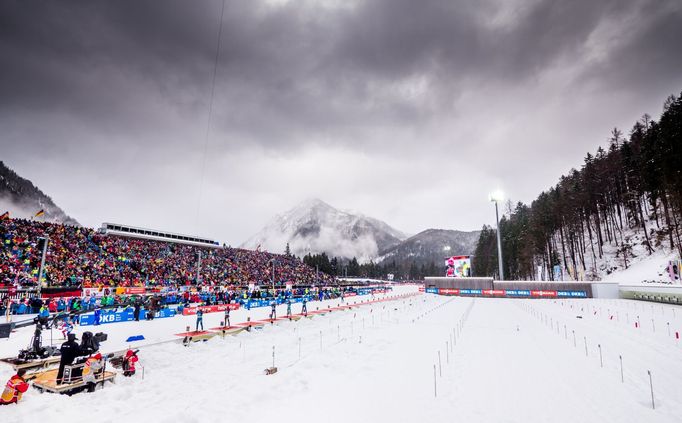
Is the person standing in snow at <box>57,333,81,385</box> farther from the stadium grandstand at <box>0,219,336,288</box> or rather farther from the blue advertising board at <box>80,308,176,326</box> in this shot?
the stadium grandstand at <box>0,219,336,288</box>

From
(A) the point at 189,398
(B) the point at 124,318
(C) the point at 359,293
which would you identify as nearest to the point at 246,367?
(A) the point at 189,398

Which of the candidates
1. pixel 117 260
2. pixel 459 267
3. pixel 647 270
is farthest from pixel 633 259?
pixel 117 260

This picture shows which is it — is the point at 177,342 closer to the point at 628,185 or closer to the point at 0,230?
the point at 0,230

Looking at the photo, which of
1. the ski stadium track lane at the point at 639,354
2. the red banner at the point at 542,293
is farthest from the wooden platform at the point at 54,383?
the red banner at the point at 542,293

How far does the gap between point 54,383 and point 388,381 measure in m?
11.6

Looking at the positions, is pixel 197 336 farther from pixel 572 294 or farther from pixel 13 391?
pixel 572 294

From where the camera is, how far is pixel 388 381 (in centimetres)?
1259

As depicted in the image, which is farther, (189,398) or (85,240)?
(85,240)

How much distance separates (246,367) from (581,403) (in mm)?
12765

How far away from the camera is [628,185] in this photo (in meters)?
61.0

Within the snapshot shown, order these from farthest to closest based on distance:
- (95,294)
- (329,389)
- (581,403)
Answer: (95,294) → (329,389) → (581,403)

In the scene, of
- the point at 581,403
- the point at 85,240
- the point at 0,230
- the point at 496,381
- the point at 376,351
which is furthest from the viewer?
the point at 85,240

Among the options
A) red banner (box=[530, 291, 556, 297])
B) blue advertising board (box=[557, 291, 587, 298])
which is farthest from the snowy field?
red banner (box=[530, 291, 556, 297])

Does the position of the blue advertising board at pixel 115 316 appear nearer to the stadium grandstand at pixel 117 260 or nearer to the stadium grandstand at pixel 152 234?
the stadium grandstand at pixel 117 260
